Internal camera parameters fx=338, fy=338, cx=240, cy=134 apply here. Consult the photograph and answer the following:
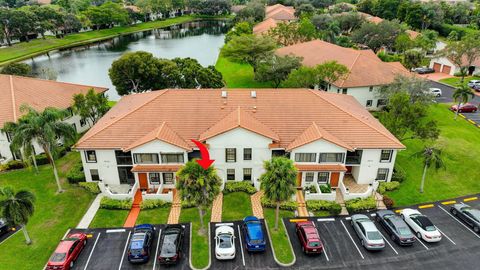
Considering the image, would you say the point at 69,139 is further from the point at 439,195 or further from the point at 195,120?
the point at 439,195

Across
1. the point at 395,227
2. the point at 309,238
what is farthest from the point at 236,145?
the point at 395,227

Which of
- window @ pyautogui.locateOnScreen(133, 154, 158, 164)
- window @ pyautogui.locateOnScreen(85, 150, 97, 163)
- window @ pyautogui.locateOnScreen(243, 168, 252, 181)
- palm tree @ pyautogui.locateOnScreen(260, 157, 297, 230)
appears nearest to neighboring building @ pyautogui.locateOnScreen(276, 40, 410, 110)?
window @ pyautogui.locateOnScreen(243, 168, 252, 181)

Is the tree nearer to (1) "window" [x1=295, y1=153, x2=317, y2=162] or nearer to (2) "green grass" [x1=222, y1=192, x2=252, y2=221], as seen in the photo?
(2) "green grass" [x1=222, y1=192, x2=252, y2=221]

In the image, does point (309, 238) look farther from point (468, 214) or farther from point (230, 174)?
point (468, 214)

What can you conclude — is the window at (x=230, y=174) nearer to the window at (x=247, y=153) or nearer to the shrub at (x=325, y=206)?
the window at (x=247, y=153)

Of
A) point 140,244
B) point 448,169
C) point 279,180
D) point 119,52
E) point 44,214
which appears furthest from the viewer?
point 119,52

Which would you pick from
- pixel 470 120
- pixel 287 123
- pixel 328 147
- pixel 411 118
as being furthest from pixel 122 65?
pixel 470 120
